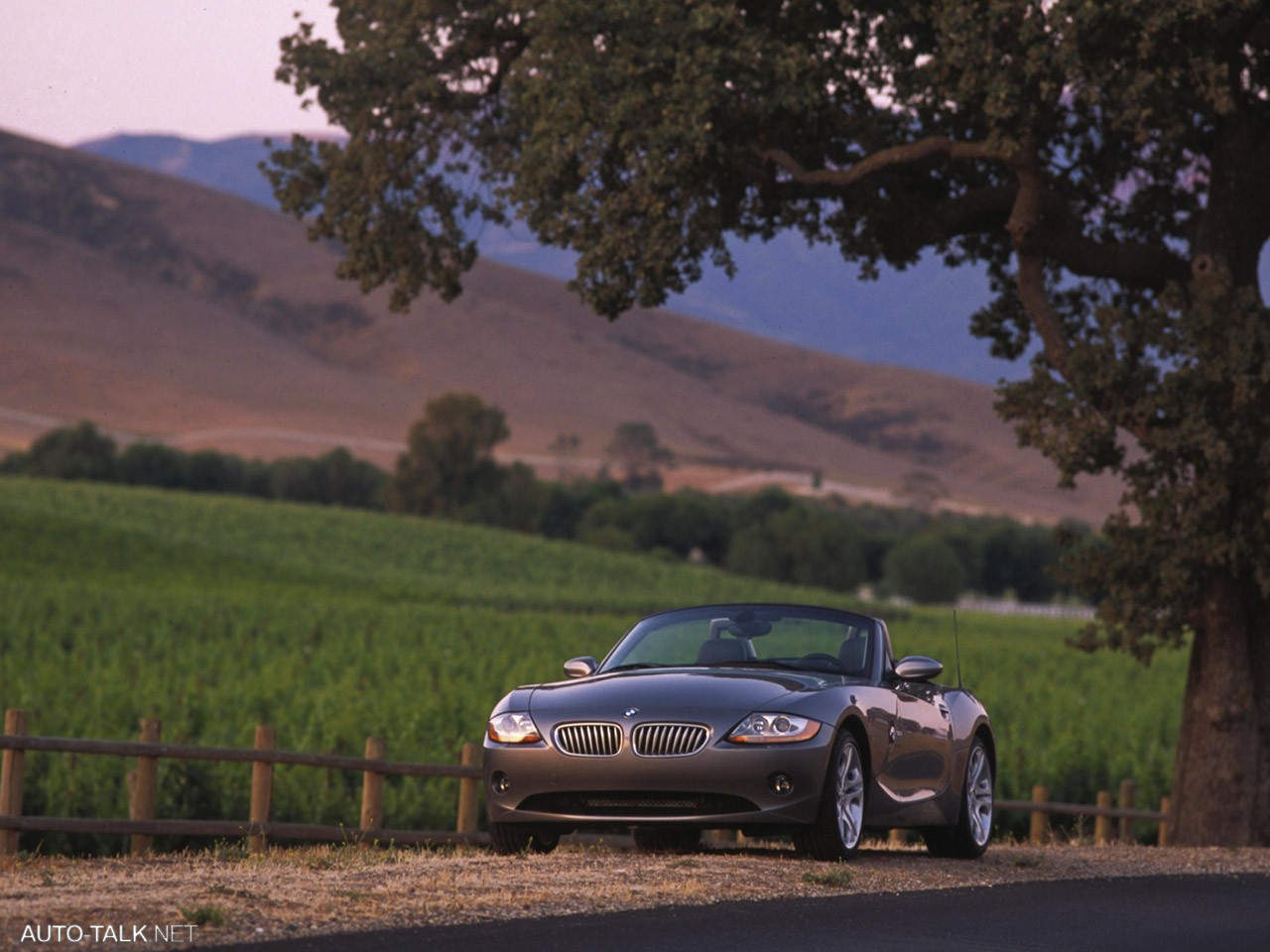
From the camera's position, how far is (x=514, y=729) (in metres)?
11.0

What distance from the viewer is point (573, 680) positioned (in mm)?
11617

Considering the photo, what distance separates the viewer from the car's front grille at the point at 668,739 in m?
10.6

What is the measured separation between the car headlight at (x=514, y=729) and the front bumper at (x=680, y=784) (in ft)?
0.23

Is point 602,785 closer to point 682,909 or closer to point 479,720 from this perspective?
point 682,909

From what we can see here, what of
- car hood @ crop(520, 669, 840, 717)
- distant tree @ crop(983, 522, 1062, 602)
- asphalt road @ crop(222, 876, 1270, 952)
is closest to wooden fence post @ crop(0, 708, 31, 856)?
car hood @ crop(520, 669, 840, 717)

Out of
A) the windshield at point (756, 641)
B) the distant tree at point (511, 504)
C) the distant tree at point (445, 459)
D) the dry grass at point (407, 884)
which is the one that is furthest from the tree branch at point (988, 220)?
the distant tree at point (445, 459)

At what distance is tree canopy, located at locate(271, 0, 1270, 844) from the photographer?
17.4 m

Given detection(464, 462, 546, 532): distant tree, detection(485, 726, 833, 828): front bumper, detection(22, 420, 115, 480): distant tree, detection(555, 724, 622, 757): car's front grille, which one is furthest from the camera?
detection(464, 462, 546, 532): distant tree

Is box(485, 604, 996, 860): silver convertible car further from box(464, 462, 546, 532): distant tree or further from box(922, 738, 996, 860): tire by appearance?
box(464, 462, 546, 532): distant tree

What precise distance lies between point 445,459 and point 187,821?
136206mm

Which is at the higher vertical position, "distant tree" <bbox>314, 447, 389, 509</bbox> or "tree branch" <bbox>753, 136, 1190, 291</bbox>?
"distant tree" <bbox>314, 447, 389, 509</bbox>

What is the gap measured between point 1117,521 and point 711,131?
5.59 meters

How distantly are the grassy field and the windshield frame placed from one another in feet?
39.7

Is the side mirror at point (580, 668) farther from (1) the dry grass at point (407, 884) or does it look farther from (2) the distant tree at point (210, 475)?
(2) the distant tree at point (210, 475)
